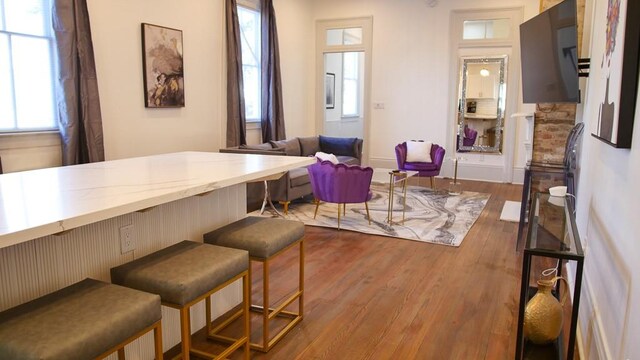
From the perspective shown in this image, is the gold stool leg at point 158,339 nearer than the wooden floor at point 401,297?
Yes

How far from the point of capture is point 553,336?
7.15ft

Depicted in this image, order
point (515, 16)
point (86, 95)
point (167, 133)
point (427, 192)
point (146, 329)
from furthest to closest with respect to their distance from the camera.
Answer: point (515, 16) → point (427, 192) → point (167, 133) → point (86, 95) → point (146, 329)

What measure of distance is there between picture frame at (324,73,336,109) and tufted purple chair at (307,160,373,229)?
5.11m

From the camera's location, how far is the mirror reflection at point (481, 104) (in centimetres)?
809

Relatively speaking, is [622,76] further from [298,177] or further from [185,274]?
[298,177]

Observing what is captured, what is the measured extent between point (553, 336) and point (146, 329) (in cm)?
176

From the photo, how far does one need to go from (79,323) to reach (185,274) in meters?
0.49

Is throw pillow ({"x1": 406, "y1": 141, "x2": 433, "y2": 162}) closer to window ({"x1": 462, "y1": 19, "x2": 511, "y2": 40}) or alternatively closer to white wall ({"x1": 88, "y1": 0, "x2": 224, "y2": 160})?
window ({"x1": 462, "y1": 19, "x2": 511, "y2": 40})

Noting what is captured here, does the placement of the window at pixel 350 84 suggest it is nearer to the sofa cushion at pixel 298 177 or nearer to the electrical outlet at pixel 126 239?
the sofa cushion at pixel 298 177

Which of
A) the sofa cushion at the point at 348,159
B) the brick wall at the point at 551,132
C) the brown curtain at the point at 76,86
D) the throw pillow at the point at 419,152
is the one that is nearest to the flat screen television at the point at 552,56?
the brick wall at the point at 551,132

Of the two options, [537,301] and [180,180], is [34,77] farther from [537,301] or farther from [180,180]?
[537,301]

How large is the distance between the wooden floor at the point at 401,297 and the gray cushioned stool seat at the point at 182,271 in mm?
705

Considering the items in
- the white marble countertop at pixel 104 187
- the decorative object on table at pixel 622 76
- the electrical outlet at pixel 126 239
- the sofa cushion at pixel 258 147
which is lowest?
the electrical outlet at pixel 126 239

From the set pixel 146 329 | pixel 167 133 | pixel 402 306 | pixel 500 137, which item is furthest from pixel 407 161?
pixel 146 329
